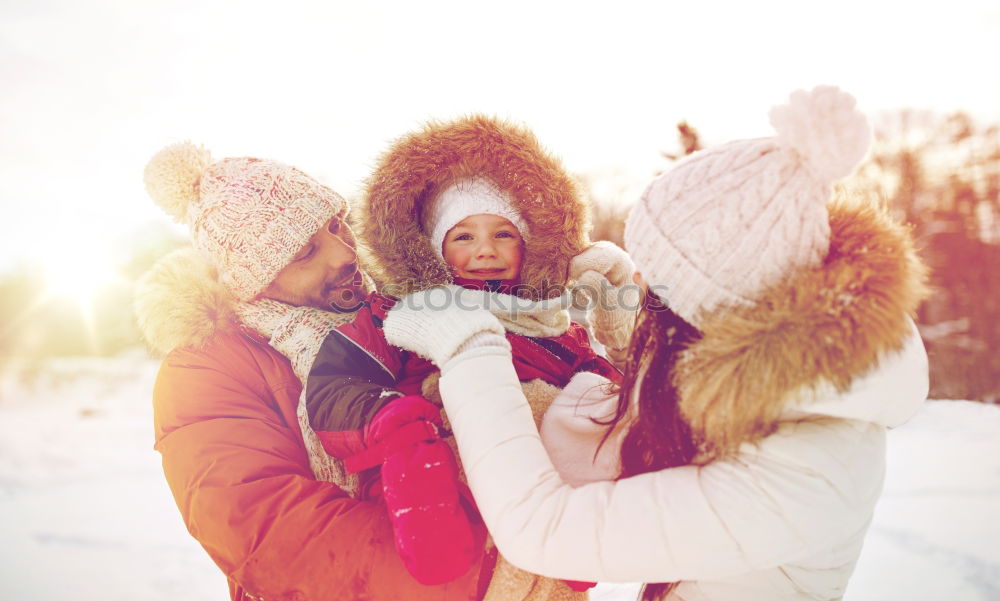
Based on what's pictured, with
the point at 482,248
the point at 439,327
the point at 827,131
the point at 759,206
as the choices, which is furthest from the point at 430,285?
the point at 827,131

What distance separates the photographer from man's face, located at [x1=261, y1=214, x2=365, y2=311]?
5.90 ft

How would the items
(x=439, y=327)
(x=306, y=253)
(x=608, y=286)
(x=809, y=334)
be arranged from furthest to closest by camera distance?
(x=608, y=286) < (x=306, y=253) < (x=439, y=327) < (x=809, y=334)

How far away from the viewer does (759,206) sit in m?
0.98

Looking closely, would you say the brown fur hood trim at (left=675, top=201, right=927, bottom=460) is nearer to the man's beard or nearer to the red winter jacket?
the red winter jacket

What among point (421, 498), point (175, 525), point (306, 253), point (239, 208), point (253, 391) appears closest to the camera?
point (421, 498)

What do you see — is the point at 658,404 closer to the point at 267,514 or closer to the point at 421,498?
the point at 421,498

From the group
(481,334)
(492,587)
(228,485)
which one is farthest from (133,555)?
(481,334)

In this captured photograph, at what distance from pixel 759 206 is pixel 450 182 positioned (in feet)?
3.95

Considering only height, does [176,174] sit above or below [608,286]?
above

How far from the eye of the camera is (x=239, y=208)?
5.61ft

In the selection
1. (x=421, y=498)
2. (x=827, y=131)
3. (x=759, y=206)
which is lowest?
(x=421, y=498)

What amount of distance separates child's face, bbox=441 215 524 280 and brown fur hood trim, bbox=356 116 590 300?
0.20ft

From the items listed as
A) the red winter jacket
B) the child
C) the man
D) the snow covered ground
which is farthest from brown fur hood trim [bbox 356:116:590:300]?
the snow covered ground

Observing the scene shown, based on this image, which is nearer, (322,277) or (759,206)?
(759,206)
